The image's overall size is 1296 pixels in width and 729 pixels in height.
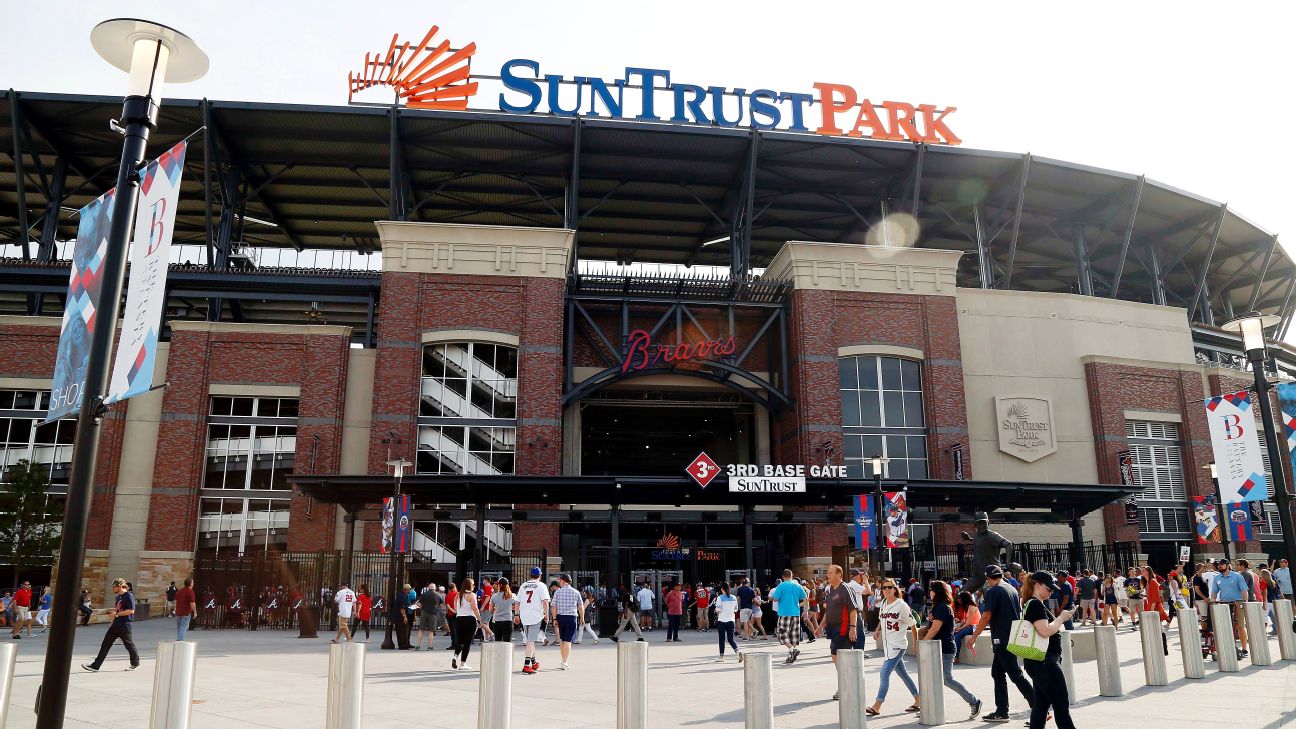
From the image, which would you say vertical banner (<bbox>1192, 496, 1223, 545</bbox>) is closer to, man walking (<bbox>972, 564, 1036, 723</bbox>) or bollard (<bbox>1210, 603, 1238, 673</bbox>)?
bollard (<bbox>1210, 603, 1238, 673</bbox>)

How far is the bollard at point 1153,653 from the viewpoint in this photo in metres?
13.0

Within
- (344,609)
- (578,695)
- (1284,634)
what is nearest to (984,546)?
(1284,634)

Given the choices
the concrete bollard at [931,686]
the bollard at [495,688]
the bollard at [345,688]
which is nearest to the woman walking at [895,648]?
the concrete bollard at [931,686]

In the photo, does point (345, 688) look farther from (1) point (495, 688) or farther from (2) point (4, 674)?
(2) point (4, 674)

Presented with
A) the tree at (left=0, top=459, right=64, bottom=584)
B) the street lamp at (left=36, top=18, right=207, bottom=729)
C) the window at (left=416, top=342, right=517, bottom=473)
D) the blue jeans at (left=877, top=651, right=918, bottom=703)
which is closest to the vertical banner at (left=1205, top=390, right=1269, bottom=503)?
the blue jeans at (left=877, top=651, right=918, bottom=703)

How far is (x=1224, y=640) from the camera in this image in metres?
14.5

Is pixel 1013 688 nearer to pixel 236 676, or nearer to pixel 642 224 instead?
pixel 236 676

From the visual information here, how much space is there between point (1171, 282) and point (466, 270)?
→ 43.2 meters

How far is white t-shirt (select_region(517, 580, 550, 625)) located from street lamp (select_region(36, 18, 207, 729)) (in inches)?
378

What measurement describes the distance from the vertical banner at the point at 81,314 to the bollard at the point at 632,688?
4.97 metres

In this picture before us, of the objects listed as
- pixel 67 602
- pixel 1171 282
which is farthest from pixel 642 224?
pixel 67 602

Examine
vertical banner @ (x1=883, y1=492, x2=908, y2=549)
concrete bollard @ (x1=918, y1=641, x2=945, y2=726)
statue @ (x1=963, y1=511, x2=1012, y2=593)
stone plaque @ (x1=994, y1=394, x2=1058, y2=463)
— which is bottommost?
concrete bollard @ (x1=918, y1=641, x2=945, y2=726)

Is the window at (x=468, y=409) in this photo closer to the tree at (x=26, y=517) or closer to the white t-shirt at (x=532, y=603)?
the tree at (x=26, y=517)

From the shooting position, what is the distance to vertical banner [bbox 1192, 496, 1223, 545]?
30.4m
